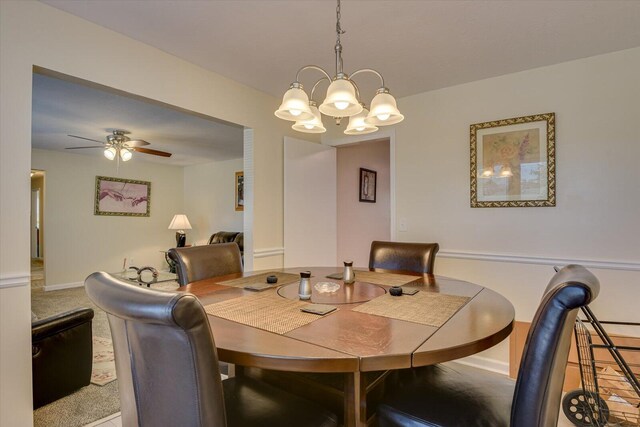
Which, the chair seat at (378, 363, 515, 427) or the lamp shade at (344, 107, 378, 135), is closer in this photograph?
the chair seat at (378, 363, 515, 427)

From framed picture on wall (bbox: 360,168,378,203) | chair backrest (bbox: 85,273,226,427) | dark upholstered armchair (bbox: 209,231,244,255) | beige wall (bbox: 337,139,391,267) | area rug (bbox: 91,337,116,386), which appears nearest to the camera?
chair backrest (bbox: 85,273,226,427)

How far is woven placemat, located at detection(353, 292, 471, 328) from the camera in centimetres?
119

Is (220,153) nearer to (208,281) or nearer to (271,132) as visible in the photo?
(271,132)

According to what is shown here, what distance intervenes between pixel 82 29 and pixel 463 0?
2.15 m

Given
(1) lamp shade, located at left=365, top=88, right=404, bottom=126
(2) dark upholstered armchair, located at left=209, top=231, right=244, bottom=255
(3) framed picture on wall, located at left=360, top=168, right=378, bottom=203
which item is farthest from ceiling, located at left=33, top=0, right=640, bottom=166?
(2) dark upholstered armchair, located at left=209, top=231, right=244, bottom=255

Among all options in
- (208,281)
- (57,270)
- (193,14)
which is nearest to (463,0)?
(193,14)

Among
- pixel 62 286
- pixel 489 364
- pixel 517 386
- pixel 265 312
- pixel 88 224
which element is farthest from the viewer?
pixel 88 224

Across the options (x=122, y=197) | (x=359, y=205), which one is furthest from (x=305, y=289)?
(x=122, y=197)

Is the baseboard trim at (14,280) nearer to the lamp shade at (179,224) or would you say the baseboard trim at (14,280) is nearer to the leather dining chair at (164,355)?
the leather dining chair at (164,355)

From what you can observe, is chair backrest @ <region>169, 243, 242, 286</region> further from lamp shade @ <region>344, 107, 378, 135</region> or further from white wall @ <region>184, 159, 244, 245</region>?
white wall @ <region>184, 159, 244, 245</region>

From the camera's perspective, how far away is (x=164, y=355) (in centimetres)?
76

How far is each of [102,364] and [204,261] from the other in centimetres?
145

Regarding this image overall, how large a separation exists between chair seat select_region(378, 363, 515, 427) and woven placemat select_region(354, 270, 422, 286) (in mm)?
563

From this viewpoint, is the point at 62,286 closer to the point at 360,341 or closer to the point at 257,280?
the point at 257,280
